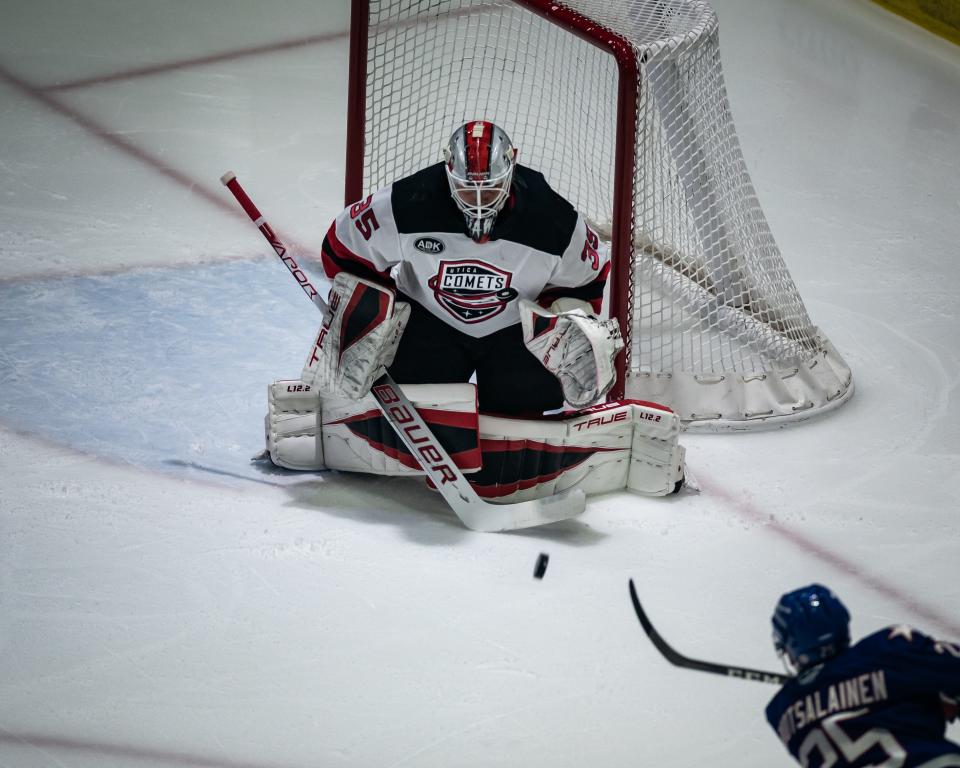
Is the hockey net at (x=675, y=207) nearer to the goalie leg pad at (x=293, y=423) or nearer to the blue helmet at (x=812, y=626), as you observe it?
the goalie leg pad at (x=293, y=423)

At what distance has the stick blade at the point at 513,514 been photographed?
291cm

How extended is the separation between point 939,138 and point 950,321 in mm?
1562

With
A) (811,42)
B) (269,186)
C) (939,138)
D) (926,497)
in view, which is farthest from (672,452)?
(811,42)

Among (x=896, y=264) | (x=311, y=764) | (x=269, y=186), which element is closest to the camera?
(x=311, y=764)

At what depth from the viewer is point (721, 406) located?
341 cm

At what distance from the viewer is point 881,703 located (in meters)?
1.67

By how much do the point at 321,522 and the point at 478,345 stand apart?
53 centimetres

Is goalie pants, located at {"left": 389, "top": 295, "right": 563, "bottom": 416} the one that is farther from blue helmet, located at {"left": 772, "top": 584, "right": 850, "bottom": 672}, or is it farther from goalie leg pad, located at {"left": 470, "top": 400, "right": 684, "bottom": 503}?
blue helmet, located at {"left": 772, "top": 584, "right": 850, "bottom": 672}

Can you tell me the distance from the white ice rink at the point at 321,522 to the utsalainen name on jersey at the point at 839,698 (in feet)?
1.88

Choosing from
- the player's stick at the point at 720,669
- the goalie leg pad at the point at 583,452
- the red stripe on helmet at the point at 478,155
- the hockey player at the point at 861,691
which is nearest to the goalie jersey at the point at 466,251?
the red stripe on helmet at the point at 478,155

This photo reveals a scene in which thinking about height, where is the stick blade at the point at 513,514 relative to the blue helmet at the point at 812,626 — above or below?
below

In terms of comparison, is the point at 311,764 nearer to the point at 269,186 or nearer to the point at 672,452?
the point at 672,452

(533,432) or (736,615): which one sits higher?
(533,432)

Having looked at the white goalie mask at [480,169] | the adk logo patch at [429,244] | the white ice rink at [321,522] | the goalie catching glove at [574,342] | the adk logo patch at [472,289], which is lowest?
the white ice rink at [321,522]
